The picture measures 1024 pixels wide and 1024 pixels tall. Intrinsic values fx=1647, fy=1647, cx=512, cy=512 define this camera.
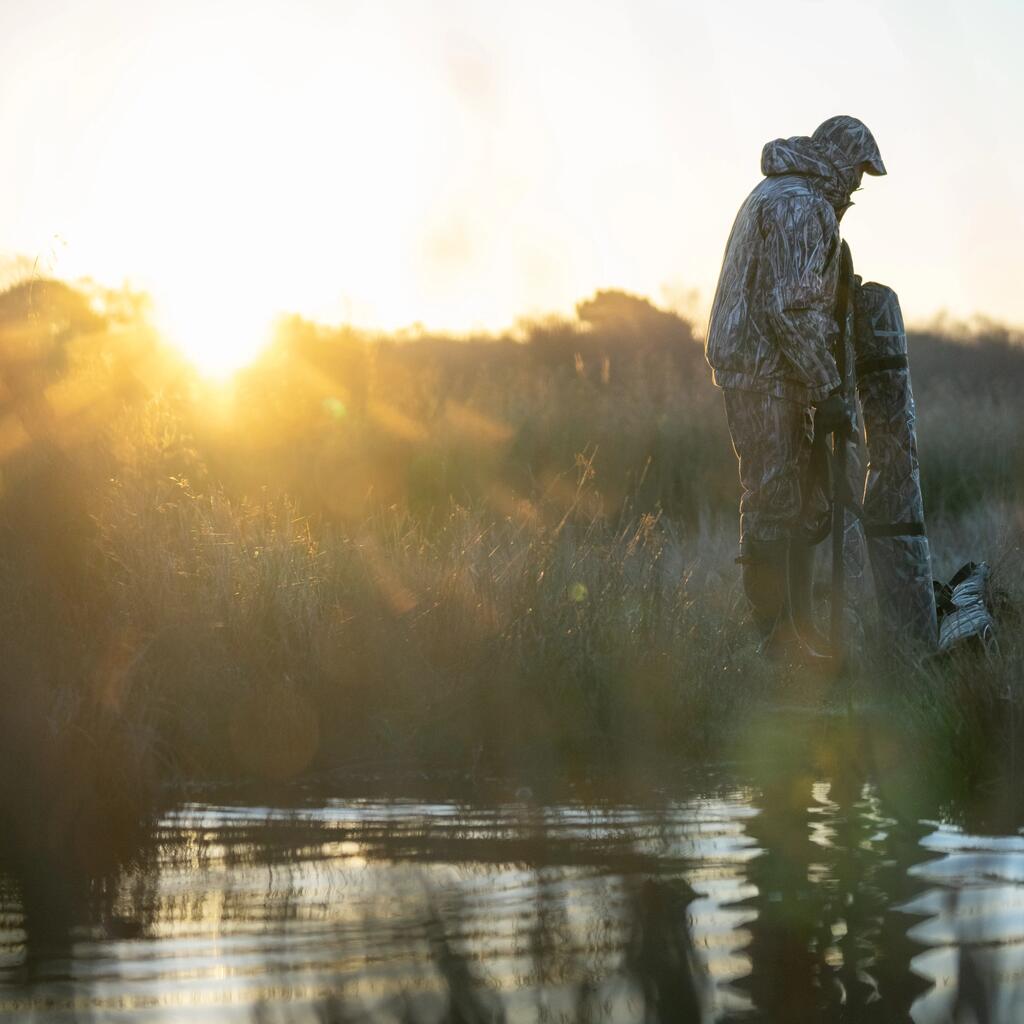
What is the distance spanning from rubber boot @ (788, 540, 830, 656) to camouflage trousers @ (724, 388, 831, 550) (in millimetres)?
86

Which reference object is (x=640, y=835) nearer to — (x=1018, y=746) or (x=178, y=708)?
(x=1018, y=746)

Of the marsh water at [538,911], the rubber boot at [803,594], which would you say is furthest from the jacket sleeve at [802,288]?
the marsh water at [538,911]

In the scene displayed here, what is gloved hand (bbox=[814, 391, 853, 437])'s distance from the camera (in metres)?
8.02

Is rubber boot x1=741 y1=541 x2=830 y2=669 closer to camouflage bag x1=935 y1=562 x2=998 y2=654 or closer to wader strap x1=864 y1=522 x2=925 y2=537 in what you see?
wader strap x1=864 y1=522 x2=925 y2=537

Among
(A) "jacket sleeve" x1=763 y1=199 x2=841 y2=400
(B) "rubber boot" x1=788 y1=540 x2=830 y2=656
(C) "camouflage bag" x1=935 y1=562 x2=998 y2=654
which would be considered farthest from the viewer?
(B) "rubber boot" x1=788 y1=540 x2=830 y2=656

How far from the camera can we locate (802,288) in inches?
314

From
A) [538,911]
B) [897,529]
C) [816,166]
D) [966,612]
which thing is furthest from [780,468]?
[538,911]

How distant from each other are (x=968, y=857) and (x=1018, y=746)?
1379 mm

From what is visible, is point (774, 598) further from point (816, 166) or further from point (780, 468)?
point (816, 166)

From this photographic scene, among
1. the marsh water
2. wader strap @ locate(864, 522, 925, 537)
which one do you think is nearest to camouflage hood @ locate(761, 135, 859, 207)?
wader strap @ locate(864, 522, 925, 537)

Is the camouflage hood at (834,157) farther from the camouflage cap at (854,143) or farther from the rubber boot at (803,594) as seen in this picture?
the rubber boot at (803,594)

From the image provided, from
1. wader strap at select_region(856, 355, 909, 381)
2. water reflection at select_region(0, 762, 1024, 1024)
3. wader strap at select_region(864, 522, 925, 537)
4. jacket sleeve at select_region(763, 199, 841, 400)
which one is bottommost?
water reflection at select_region(0, 762, 1024, 1024)

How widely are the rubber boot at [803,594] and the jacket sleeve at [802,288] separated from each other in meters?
0.87

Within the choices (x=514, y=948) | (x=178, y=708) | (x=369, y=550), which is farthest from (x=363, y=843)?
(x=369, y=550)
